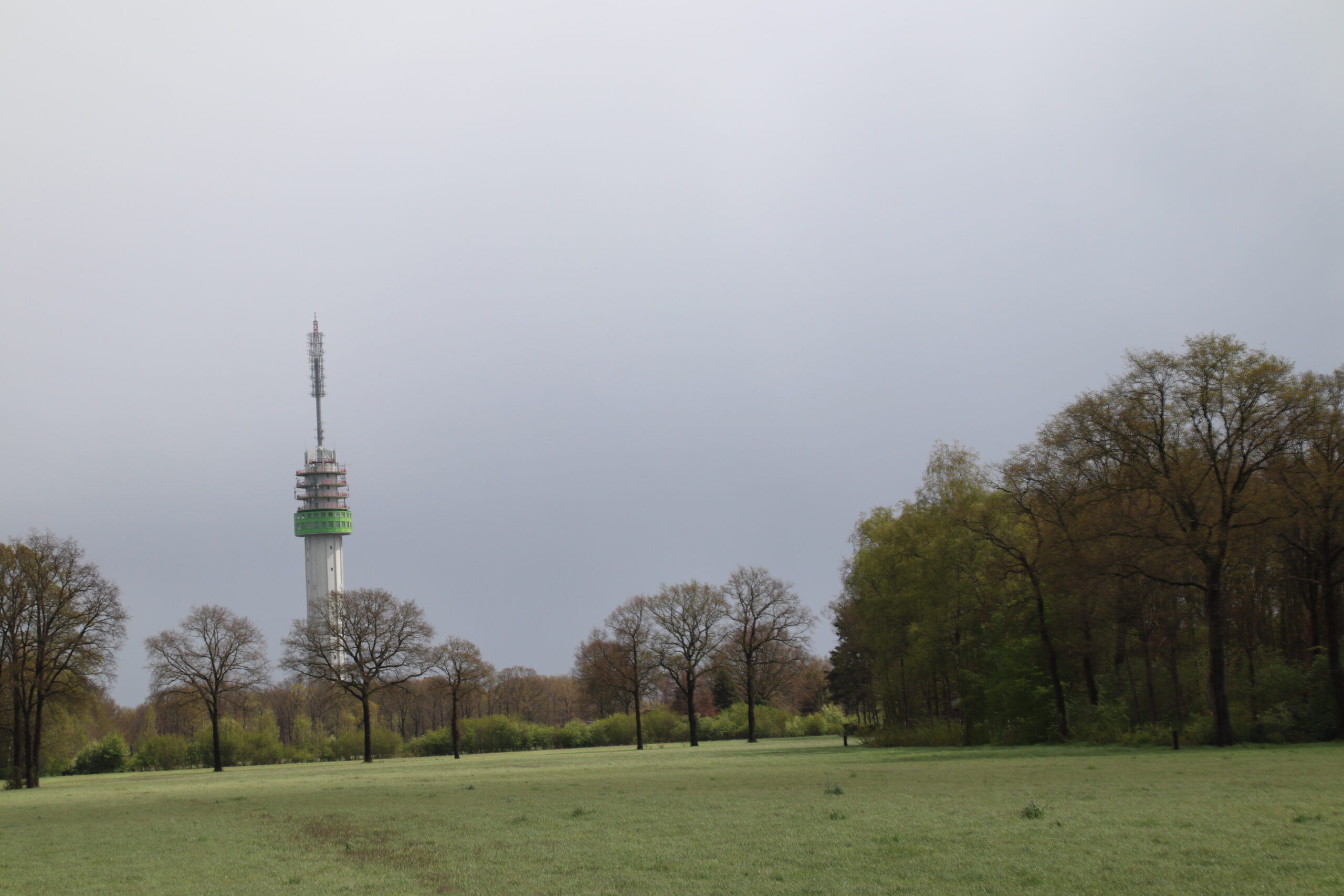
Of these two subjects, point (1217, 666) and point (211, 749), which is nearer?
point (1217, 666)

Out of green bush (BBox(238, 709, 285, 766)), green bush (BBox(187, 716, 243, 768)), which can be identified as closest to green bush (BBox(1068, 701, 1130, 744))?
green bush (BBox(187, 716, 243, 768))

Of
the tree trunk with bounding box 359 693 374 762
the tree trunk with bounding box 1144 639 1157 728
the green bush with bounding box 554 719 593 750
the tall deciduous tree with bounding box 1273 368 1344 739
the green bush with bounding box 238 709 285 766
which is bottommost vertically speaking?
the green bush with bounding box 554 719 593 750

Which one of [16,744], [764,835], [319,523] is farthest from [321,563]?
[764,835]

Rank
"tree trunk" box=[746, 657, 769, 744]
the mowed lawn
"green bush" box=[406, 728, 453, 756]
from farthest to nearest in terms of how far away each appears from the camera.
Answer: "green bush" box=[406, 728, 453, 756]
"tree trunk" box=[746, 657, 769, 744]
the mowed lawn

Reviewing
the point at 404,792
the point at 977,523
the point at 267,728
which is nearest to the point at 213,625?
the point at 267,728

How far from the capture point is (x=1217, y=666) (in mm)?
34156

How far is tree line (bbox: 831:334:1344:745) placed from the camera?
114 ft

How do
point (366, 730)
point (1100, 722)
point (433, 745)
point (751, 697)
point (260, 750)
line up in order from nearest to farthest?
point (1100, 722) < point (366, 730) < point (751, 697) < point (260, 750) < point (433, 745)

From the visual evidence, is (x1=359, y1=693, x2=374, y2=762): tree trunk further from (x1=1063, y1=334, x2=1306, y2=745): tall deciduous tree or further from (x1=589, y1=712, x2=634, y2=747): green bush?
(x1=1063, y1=334, x2=1306, y2=745): tall deciduous tree

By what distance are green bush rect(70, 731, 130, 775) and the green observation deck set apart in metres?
106

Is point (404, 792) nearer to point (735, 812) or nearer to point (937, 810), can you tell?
point (735, 812)

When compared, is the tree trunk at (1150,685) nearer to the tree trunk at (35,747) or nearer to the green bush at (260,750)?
the tree trunk at (35,747)

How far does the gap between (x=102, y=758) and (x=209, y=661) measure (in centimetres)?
2399

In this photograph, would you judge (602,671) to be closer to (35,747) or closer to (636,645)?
(636,645)
